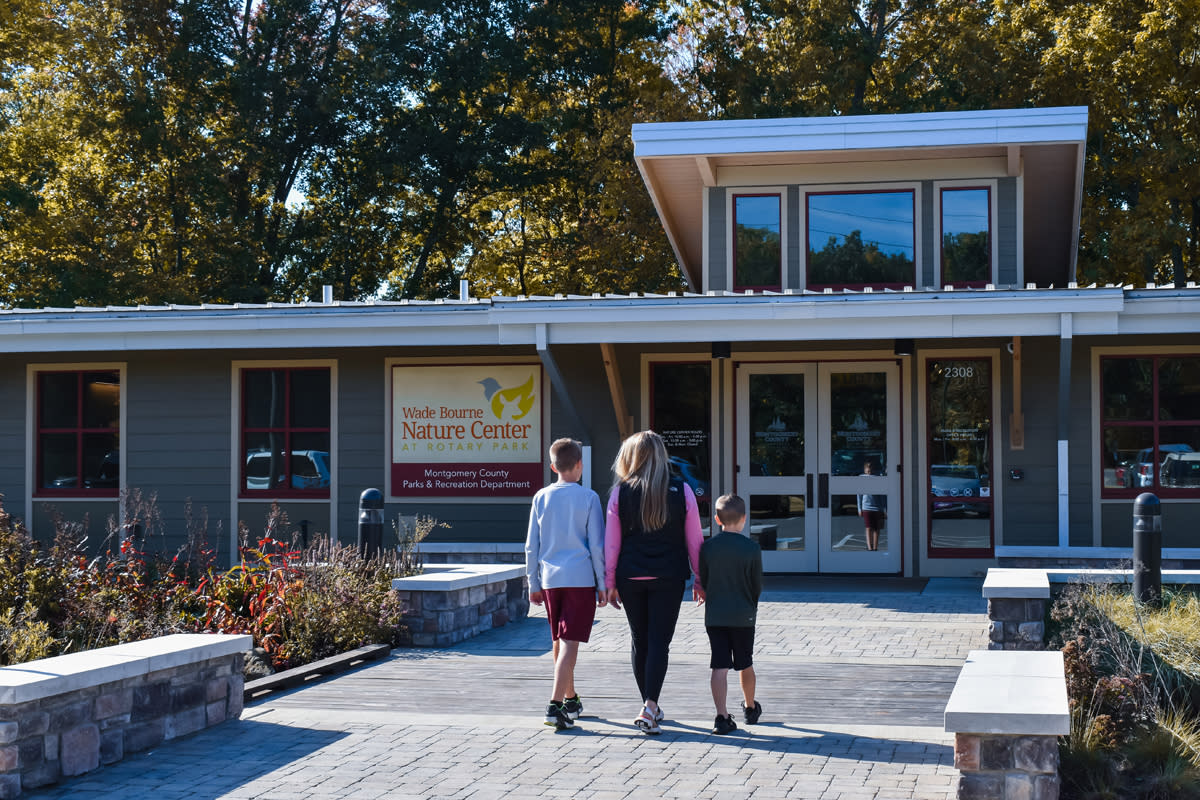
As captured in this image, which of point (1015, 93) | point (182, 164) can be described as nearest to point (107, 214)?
point (182, 164)

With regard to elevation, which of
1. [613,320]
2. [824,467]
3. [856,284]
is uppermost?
[856,284]

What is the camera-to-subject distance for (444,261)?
108 ft

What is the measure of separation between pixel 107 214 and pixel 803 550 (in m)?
21.9

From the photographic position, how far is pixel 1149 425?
14.3 metres

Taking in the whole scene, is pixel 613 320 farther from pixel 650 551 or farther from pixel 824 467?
pixel 650 551

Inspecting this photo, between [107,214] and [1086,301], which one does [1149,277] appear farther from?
[107,214]

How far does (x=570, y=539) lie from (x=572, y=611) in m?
0.39

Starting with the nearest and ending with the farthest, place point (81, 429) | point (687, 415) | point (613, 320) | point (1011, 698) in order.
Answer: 1. point (1011, 698)
2. point (613, 320)
3. point (687, 415)
4. point (81, 429)

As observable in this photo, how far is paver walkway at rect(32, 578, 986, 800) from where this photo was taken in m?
5.88

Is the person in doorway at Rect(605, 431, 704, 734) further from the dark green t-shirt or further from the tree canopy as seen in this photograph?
the tree canopy

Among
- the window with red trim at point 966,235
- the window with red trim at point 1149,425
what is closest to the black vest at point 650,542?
the window with red trim at point 1149,425

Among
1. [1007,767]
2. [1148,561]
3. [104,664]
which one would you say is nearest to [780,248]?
[1148,561]

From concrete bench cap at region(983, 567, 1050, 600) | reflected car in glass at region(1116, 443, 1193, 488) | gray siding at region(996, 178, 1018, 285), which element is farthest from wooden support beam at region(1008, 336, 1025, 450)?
concrete bench cap at region(983, 567, 1050, 600)

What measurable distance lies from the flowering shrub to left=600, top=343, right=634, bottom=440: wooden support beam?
441 centimetres
